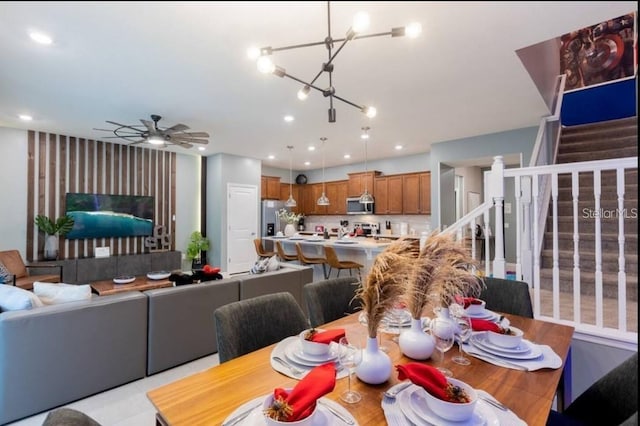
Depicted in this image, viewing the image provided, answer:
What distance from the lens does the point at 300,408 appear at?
816 millimetres

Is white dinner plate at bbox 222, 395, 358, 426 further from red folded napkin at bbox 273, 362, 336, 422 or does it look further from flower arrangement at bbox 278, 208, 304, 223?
flower arrangement at bbox 278, 208, 304, 223

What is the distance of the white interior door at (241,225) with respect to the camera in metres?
6.51

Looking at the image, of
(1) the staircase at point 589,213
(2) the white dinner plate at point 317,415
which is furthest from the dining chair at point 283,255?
(2) the white dinner plate at point 317,415

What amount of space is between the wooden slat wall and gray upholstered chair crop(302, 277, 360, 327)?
5160mm

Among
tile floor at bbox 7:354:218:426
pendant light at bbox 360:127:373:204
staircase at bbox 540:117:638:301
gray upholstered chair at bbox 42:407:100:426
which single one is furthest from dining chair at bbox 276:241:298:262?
gray upholstered chair at bbox 42:407:100:426

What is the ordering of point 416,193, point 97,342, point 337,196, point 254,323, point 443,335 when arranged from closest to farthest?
point 443,335
point 254,323
point 97,342
point 416,193
point 337,196

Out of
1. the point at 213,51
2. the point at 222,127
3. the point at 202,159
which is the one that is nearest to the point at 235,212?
the point at 202,159

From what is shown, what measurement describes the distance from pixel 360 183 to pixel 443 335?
6.35 m

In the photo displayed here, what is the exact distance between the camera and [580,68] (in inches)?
211

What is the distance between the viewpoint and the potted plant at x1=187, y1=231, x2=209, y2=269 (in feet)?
20.4

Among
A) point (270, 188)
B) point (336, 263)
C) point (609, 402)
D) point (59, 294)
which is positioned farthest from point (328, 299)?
point (270, 188)

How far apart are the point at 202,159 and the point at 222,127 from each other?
2463mm

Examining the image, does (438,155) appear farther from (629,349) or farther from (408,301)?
(408,301)

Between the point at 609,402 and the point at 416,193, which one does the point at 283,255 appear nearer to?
the point at 416,193
